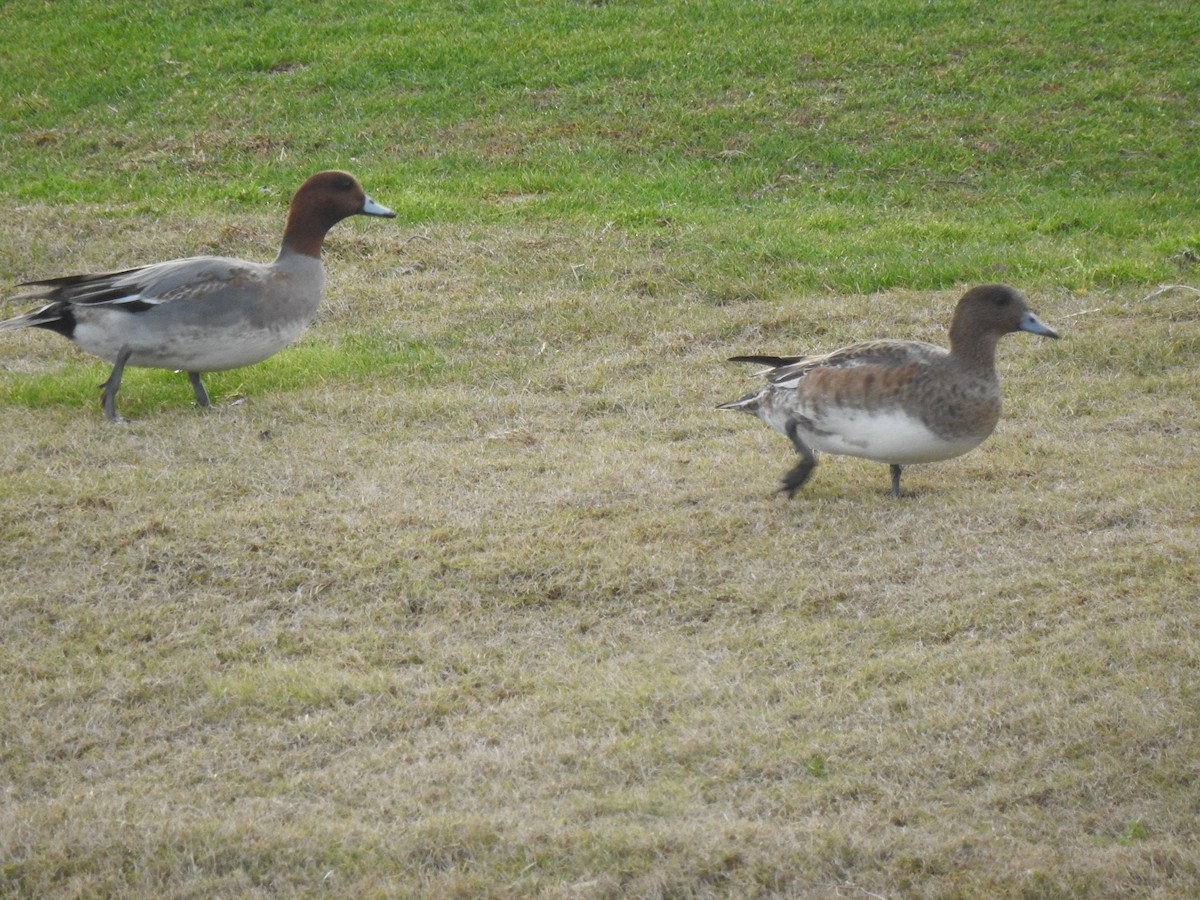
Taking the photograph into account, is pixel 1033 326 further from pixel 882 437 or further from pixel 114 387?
pixel 114 387

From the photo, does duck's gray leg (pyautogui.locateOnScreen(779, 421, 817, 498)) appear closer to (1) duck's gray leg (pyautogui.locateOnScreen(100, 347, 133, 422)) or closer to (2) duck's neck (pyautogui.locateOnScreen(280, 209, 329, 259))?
(2) duck's neck (pyautogui.locateOnScreen(280, 209, 329, 259))

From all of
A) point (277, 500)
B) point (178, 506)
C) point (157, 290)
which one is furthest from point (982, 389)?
point (157, 290)

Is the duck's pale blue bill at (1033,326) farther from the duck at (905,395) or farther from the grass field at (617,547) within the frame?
the grass field at (617,547)

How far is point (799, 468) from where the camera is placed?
6.07 metres

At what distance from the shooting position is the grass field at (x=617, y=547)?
153 inches

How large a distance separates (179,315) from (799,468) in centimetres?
341

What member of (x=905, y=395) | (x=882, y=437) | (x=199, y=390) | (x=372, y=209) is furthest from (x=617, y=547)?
(x=372, y=209)

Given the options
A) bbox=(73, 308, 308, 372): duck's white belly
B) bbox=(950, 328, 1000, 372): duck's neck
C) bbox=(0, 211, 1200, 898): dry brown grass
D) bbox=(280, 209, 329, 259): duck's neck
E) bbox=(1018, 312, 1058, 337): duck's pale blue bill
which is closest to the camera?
bbox=(0, 211, 1200, 898): dry brown grass

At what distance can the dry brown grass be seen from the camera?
12.6 feet

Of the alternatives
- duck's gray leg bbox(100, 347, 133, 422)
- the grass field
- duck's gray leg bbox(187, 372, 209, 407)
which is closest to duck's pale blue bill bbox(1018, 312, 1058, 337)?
the grass field

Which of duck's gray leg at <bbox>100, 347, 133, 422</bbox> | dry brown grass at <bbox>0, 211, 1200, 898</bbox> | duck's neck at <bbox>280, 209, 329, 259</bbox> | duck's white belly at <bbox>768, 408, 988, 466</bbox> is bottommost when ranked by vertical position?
dry brown grass at <bbox>0, 211, 1200, 898</bbox>

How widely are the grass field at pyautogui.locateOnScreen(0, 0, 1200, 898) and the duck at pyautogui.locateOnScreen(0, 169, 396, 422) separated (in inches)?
13.7

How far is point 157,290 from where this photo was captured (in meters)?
7.20

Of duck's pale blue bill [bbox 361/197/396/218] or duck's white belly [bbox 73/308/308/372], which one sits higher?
duck's pale blue bill [bbox 361/197/396/218]
